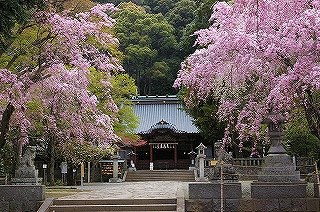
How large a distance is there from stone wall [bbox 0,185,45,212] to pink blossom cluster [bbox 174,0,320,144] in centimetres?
522

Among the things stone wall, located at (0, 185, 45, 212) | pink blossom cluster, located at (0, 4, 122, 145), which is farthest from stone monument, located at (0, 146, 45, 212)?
pink blossom cluster, located at (0, 4, 122, 145)

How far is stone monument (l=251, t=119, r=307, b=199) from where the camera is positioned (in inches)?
455

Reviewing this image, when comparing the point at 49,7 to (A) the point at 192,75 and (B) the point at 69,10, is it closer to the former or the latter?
(B) the point at 69,10

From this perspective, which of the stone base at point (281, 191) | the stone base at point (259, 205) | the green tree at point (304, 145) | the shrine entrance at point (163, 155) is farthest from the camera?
the shrine entrance at point (163, 155)

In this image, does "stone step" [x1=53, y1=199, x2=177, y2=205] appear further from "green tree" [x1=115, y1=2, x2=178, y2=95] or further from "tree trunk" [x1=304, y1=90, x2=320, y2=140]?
"green tree" [x1=115, y1=2, x2=178, y2=95]

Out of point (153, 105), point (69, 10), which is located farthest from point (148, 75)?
point (69, 10)

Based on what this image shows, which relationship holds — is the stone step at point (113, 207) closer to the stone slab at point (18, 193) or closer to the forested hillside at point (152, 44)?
the stone slab at point (18, 193)

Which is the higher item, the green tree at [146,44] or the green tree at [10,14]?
the green tree at [146,44]

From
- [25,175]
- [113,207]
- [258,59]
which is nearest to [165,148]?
[25,175]

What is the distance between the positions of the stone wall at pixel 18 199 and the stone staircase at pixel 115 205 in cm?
53

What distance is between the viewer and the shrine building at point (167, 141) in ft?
124

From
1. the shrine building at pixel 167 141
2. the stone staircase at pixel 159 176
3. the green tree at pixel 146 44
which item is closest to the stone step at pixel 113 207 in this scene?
the stone staircase at pixel 159 176

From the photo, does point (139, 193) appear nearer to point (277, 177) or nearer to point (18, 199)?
point (18, 199)

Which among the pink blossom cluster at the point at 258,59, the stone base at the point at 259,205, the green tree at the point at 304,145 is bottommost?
the stone base at the point at 259,205
